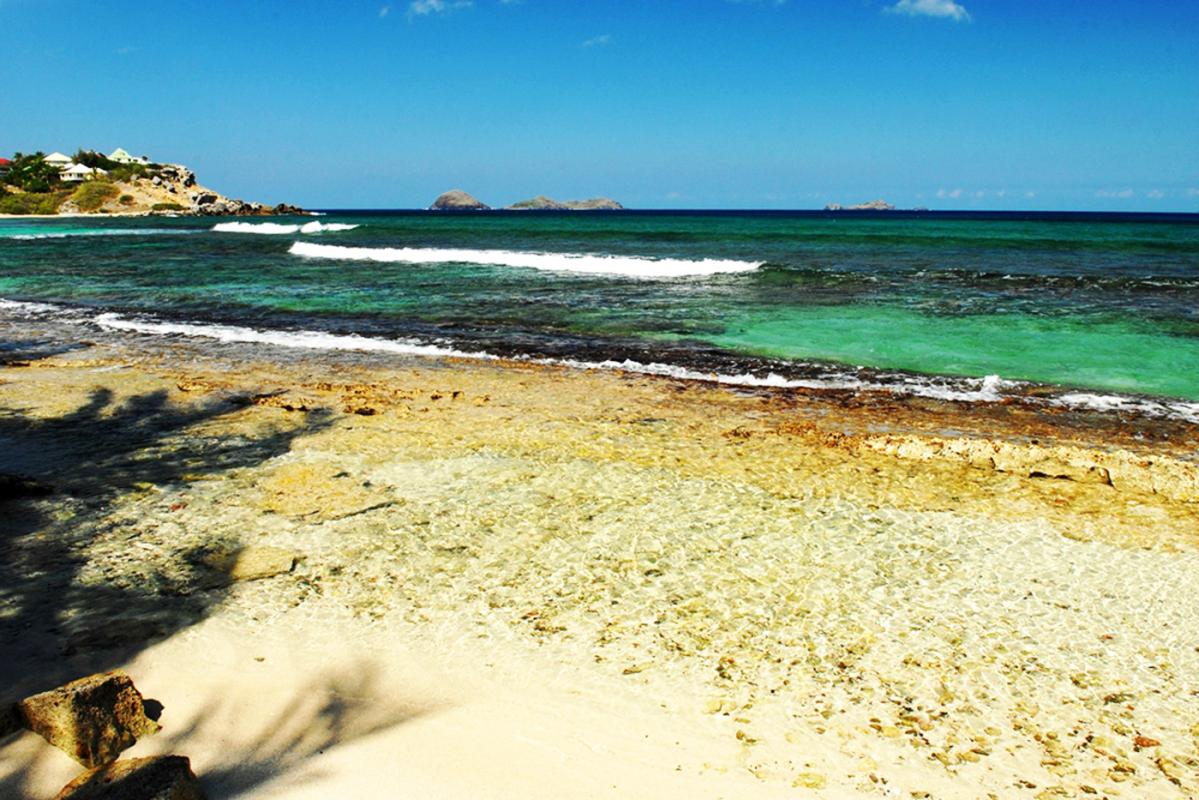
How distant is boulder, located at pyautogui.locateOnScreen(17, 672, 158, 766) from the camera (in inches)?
123

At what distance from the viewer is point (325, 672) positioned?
150 inches

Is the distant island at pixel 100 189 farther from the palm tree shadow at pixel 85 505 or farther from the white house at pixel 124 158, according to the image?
the palm tree shadow at pixel 85 505

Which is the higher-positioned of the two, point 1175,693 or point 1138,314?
point 1138,314

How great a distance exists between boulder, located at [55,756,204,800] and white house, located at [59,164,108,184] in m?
120

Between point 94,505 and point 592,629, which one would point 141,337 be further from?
point 592,629

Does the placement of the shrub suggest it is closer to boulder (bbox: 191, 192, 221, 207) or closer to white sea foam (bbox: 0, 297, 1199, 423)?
boulder (bbox: 191, 192, 221, 207)

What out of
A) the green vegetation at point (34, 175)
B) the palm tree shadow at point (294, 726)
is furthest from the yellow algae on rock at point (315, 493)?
the green vegetation at point (34, 175)

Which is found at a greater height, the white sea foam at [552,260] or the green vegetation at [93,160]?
the green vegetation at [93,160]

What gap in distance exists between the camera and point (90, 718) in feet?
10.4

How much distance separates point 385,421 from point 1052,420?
7.36m

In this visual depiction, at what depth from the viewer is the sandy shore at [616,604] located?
3.25 meters

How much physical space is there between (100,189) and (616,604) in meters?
112

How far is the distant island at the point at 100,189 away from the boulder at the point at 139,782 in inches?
4176

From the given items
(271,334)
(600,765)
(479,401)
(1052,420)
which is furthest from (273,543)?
(271,334)
